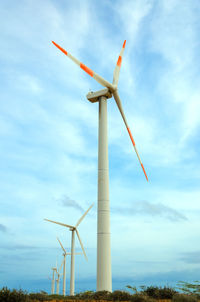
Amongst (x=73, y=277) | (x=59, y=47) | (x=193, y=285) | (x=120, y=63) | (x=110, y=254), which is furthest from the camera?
(x=73, y=277)

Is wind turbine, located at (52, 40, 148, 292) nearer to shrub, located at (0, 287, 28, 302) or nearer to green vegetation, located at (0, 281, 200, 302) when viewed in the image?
green vegetation, located at (0, 281, 200, 302)

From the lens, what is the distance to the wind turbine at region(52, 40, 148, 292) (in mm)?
25938

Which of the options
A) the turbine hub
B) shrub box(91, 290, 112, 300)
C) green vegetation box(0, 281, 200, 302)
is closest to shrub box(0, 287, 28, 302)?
green vegetation box(0, 281, 200, 302)

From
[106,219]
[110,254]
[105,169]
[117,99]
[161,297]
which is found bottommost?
[161,297]

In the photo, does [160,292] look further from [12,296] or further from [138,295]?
[12,296]

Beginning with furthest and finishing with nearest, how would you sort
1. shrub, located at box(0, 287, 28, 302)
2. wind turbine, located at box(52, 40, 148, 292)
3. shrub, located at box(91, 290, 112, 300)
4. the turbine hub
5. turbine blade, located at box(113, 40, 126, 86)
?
turbine blade, located at box(113, 40, 126, 86) < the turbine hub < wind turbine, located at box(52, 40, 148, 292) < shrub, located at box(91, 290, 112, 300) < shrub, located at box(0, 287, 28, 302)

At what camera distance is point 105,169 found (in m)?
29.0

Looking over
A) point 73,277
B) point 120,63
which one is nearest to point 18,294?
point 120,63

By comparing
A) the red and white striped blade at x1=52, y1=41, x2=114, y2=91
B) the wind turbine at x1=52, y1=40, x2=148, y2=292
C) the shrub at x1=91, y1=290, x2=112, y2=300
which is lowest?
the shrub at x1=91, y1=290, x2=112, y2=300

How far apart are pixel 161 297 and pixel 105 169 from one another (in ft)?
40.1

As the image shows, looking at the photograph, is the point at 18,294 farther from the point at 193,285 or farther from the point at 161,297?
the point at 193,285

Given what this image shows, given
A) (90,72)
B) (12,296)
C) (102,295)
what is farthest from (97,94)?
(12,296)

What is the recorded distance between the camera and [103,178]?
28.5 m

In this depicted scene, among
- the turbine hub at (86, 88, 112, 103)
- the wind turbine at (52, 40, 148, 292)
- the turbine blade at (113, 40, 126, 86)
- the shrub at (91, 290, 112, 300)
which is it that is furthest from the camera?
the turbine blade at (113, 40, 126, 86)
